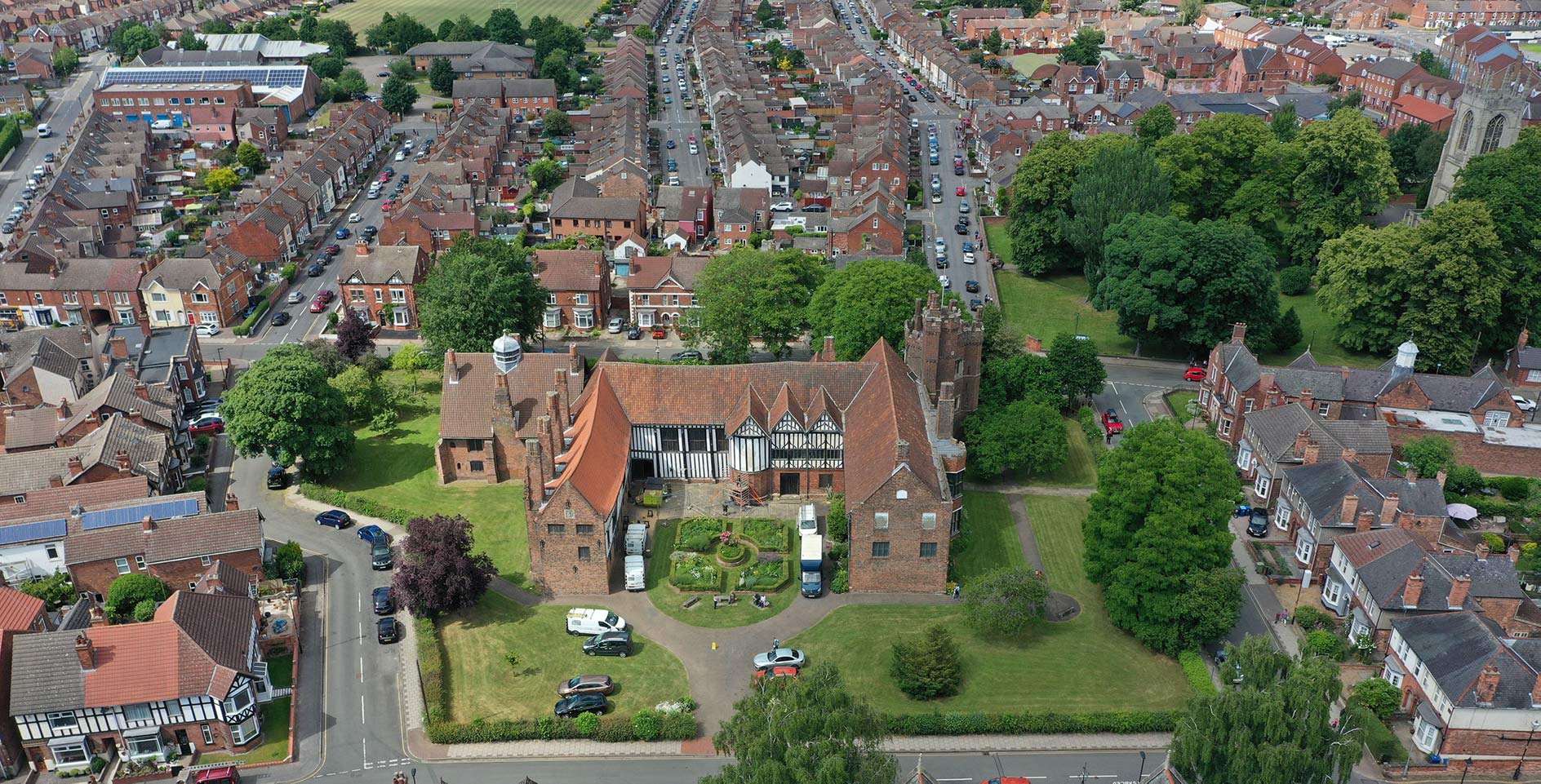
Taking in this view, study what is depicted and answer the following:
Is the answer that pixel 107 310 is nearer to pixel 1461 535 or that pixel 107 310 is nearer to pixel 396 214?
pixel 396 214

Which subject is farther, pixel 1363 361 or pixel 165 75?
pixel 165 75

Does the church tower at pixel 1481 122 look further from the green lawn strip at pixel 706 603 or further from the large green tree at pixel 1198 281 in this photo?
the green lawn strip at pixel 706 603

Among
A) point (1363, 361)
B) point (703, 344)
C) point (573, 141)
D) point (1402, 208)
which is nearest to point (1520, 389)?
point (1363, 361)

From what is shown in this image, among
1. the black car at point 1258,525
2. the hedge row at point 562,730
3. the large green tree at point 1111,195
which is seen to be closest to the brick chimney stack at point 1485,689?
the black car at point 1258,525

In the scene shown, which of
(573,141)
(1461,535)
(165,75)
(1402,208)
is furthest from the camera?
(165,75)

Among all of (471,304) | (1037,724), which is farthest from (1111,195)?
(1037,724)

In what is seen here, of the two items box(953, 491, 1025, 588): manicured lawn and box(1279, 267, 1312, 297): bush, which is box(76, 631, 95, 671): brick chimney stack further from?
box(1279, 267, 1312, 297): bush

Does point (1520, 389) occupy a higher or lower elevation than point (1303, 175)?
lower

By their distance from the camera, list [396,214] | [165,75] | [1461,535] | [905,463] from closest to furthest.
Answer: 1. [905,463]
2. [1461,535]
3. [396,214]
4. [165,75]
